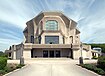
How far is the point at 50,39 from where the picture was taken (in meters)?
55.1

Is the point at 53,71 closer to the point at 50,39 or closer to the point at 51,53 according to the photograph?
the point at 51,53

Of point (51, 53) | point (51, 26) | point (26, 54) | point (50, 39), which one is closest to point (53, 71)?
point (26, 54)

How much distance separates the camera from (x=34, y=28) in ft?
188

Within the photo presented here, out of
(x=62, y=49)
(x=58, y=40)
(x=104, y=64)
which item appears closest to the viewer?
(x=104, y=64)

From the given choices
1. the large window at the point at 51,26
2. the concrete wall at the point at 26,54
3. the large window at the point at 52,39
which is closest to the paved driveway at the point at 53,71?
the concrete wall at the point at 26,54

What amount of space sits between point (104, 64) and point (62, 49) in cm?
3012

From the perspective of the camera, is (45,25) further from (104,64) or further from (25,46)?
(104,64)

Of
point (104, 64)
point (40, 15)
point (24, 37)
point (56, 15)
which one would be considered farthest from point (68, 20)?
point (104, 64)

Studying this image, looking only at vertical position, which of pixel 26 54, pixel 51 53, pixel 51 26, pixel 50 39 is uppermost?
pixel 51 26

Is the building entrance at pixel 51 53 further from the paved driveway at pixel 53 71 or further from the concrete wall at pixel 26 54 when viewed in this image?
the paved driveway at pixel 53 71

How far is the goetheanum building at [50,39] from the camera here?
161 feet

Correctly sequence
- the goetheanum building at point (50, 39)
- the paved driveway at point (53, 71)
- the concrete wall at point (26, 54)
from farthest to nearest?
the goetheanum building at point (50, 39)
the concrete wall at point (26, 54)
the paved driveway at point (53, 71)

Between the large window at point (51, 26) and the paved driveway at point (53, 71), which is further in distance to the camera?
the large window at point (51, 26)

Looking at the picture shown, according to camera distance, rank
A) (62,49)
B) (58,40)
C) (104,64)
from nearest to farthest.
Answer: (104,64), (62,49), (58,40)
